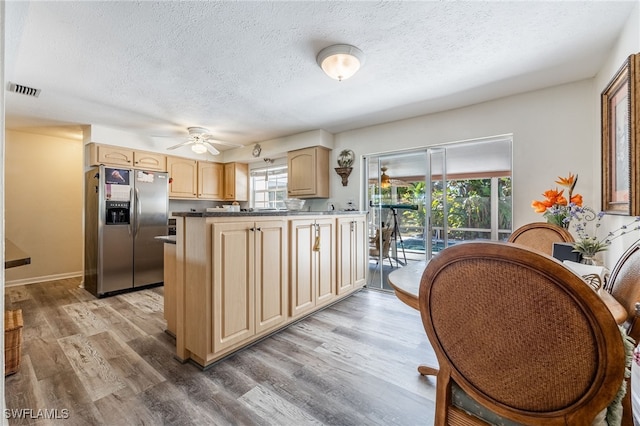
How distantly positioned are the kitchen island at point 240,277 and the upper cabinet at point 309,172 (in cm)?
126

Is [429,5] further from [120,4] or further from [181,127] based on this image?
[181,127]

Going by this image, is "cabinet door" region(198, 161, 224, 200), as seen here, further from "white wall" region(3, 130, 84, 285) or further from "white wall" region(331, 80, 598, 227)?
"white wall" region(331, 80, 598, 227)

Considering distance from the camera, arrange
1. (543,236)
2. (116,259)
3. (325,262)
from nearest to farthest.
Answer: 1. (543,236)
2. (325,262)
3. (116,259)

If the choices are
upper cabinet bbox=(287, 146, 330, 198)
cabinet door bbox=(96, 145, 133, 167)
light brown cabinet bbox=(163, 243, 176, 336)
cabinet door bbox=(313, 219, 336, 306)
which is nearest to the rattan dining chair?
cabinet door bbox=(313, 219, 336, 306)

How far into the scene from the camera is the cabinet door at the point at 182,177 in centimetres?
446

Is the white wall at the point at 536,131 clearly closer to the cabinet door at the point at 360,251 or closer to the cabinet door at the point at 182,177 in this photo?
the cabinet door at the point at 360,251

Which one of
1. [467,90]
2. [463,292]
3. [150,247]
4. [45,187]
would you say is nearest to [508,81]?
[467,90]

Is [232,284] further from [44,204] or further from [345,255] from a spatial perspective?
[44,204]

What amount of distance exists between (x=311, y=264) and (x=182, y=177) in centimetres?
314

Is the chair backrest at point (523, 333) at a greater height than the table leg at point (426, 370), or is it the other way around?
the chair backrest at point (523, 333)

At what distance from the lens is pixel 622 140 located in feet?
5.61

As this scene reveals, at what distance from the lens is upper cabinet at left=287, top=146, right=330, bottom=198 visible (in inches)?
158

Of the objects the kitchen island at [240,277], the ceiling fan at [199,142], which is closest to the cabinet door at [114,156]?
the ceiling fan at [199,142]

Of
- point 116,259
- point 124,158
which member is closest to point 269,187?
point 124,158
